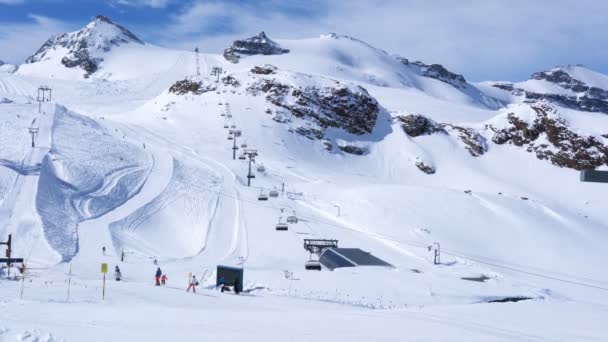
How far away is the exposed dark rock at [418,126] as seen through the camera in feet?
313

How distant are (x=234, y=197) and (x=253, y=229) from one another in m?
8.42

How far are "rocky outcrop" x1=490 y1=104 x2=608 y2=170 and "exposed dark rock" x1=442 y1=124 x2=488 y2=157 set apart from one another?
274 cm

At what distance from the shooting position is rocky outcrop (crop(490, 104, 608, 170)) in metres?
88.5

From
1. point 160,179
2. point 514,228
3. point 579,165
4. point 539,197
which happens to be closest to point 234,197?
point 160,179

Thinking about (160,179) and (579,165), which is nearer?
(160,179)

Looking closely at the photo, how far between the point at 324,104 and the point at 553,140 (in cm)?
3495

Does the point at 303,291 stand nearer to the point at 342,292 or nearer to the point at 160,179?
the point at 342,292

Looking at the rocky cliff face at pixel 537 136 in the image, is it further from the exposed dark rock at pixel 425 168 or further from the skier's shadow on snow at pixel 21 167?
the skier's shadow on snow at pixel 21 167

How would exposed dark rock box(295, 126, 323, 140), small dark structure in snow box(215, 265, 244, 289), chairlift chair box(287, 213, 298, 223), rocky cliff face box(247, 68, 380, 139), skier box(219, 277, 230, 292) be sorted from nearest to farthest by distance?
skier box(219, 277, 230, 292) < small dark structure in snow box(215, 265, 244, 289) < chairlift chair box(287, 213, 298, 223) < exposed dark rock box(295, 126, 323, 140) < rocky cliff face box(247, 68, 380, 139)

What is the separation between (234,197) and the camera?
170 ft

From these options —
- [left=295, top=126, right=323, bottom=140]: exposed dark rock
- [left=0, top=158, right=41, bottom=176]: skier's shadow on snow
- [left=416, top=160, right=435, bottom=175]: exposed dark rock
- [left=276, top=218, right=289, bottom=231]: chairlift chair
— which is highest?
[left=295, top=126, right=323, bottom=140]: exposed dark rock

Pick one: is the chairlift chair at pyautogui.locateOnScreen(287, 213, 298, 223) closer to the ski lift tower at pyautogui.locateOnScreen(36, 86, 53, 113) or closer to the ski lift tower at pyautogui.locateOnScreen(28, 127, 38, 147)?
the ski lift tower at pyautogui.locateOnScreen(28, 127, 38, 147)

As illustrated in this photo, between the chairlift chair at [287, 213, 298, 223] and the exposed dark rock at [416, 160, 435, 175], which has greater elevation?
the exposed dark rock at [416, 160, 435, 175]

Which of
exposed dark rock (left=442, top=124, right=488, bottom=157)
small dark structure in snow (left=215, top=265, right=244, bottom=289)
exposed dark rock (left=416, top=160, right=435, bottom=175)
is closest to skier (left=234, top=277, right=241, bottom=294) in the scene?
small dark structure in snow (left=215, top=265, right=244, bottom=289)
